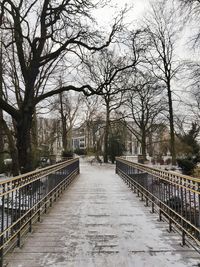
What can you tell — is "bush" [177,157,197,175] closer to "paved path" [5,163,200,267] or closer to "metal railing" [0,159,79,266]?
"paved path" [5,163,200,267]

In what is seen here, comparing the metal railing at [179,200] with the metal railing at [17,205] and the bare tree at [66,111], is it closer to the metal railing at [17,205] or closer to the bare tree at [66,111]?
the metal railing at [17,205]

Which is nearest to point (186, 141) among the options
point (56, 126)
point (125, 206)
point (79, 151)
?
point (56, 126)

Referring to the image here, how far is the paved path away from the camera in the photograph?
3.88 meters

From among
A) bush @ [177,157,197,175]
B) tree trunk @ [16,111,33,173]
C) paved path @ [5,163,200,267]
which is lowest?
paved path @ [5,163,200,267]

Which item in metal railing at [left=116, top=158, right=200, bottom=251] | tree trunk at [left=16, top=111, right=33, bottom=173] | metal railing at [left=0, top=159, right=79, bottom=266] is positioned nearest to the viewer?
metal railing at [left=0, top=159, right=79, bottom=266]

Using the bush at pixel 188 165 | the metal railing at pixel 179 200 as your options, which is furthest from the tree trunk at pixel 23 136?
the bush at pixel 188 165

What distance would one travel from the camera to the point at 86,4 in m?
13.1

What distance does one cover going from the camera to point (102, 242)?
15.4ft

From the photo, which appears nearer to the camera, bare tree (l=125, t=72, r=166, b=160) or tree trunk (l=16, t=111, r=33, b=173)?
tree trunk (l=16, t=111, r=33, b=173)

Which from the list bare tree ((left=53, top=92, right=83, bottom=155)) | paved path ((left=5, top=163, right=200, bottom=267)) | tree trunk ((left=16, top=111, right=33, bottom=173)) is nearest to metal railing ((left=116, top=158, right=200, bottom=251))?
paved path ((left=5, top=163, right=200, bottom=267))

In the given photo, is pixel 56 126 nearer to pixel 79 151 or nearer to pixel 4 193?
pixel 79 151

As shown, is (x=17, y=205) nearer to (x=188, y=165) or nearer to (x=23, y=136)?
(x=23, y=136)

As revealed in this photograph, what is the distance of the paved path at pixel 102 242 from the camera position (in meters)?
3.88

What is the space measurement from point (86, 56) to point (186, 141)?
752 inches
